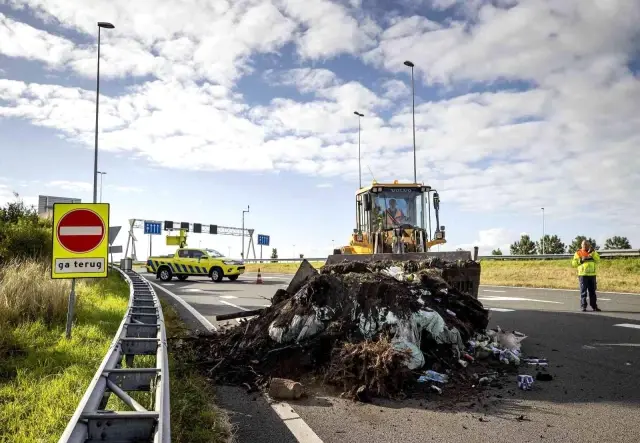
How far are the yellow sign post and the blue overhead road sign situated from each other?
6055 cm

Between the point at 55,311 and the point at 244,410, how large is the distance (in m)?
5.60

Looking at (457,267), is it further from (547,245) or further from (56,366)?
(547,245)

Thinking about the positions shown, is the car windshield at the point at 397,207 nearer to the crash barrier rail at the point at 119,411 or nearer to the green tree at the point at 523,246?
the crash barrier rail at the point at 119,411

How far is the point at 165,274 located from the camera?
2698 cm

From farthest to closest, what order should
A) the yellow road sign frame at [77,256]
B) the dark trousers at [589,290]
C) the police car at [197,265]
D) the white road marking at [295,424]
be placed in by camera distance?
the police car at [197,265]
the dark trousers at [589,290]
the yellow road sign frame at [77,256]
the white road marking at [295,424]

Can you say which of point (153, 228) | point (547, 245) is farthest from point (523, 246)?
point (153, 228)

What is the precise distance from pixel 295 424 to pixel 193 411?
902 mm

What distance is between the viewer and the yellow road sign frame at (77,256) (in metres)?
7.39

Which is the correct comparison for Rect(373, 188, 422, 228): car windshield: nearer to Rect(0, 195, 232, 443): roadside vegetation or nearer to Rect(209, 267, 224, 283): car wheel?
Rect(0, 195, 232, 443): roadside vegetation

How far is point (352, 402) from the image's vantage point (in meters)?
5.01

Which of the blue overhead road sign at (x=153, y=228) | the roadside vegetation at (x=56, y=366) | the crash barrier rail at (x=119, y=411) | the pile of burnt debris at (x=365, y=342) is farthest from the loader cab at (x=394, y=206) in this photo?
the blue overhead road sign at (x=153, y=228)

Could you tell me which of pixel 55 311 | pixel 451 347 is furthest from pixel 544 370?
pixel 55 311

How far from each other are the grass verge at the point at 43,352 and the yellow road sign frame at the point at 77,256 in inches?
35.9

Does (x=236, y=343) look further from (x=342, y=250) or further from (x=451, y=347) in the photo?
(x=342, y=250)
